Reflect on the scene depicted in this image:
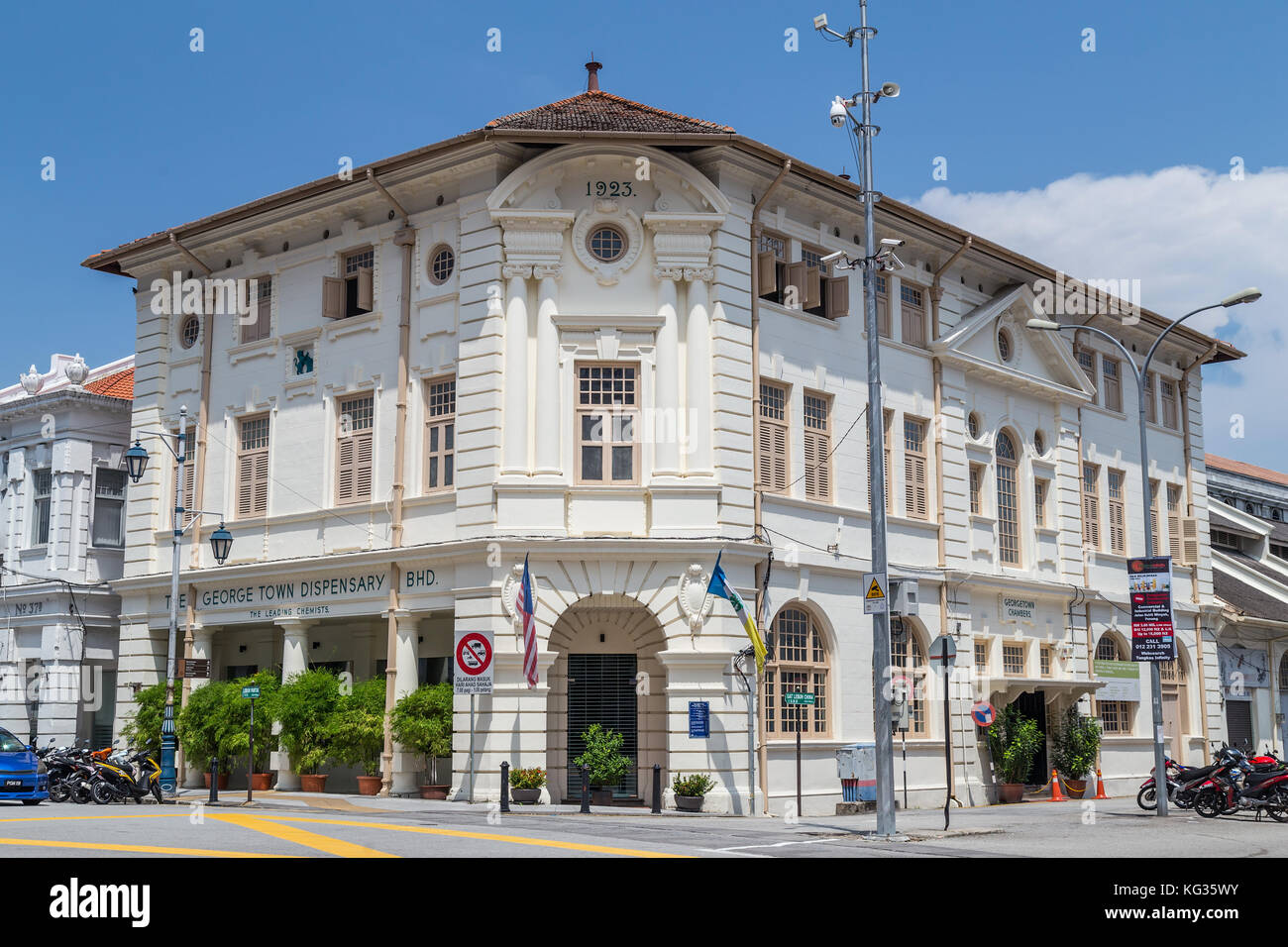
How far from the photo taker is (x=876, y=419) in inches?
834

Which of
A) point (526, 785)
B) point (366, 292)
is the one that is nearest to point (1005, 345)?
point (366, 292)

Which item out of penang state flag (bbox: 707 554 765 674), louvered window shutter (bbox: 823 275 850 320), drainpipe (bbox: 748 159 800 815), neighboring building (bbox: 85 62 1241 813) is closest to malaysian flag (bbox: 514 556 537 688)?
neighboring building (bbox: 85 62 1241 813)

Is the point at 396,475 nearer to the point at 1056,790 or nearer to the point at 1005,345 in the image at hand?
the point at 1005,345

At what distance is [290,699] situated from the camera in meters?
28.5

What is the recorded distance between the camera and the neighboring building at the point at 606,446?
26.3 metres

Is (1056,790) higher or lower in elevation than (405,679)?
lower

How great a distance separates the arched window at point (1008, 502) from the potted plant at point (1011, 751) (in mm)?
4124

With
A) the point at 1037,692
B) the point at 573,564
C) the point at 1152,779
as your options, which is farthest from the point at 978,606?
the point at 573,564

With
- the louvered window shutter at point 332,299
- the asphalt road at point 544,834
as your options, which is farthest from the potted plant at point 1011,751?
the louvered window shutter at point 332,299

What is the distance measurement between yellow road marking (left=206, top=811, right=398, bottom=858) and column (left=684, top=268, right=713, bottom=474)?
1044 cm

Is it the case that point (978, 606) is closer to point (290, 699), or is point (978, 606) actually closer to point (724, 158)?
point (724, 158)

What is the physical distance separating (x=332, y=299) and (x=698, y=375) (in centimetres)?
856

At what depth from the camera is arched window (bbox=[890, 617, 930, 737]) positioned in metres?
31.2
